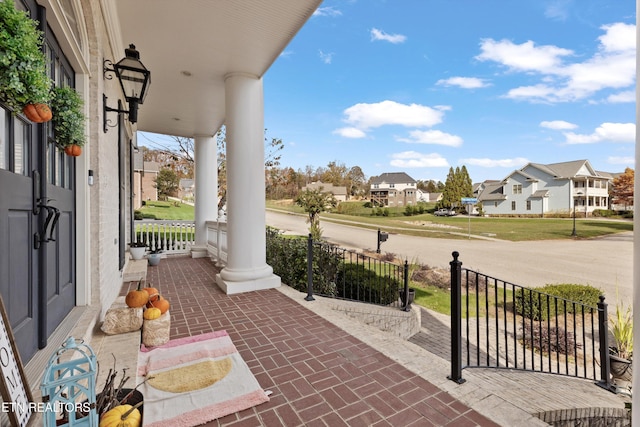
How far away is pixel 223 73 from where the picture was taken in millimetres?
4699

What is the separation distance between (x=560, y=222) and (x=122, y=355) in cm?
2691

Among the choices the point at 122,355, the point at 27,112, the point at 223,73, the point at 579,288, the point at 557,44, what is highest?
the point at 557,44

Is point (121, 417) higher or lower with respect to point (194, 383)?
higher

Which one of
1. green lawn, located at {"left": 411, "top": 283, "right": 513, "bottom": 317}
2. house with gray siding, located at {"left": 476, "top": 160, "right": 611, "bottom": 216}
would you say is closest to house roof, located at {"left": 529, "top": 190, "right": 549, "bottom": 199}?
house with gray siding, located at {"left": 476, "top": 160, "right": 611, "bottom": 216}

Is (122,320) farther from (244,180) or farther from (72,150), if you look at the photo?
(244,180)

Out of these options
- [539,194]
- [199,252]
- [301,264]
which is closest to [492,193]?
[539,194]

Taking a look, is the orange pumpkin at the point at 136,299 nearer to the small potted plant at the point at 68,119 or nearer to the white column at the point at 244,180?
the small potted plant at the point at 68,119

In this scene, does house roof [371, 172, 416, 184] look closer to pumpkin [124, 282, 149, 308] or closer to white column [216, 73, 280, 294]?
white column [216, 73, 280, 294]

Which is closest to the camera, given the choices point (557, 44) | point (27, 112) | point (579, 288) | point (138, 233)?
point (27, 112)

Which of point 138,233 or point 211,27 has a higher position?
point 211,27

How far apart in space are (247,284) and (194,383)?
7.93 feet

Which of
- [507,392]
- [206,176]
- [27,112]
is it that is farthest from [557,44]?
[27,112]

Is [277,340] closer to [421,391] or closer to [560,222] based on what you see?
[421,391]

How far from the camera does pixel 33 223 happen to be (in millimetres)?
1765
